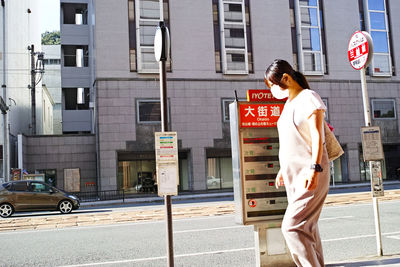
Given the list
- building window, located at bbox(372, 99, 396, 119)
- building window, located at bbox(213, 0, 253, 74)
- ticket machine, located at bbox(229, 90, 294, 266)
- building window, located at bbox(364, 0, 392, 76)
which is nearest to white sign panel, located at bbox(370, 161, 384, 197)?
ticket machine, located at bbox(229, 90, 294, 266)

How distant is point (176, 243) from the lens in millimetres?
8398

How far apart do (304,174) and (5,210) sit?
56.0 ft

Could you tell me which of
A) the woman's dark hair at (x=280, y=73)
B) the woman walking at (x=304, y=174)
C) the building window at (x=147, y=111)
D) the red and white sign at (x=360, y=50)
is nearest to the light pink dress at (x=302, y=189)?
the woman walking at (x=304, y=174)

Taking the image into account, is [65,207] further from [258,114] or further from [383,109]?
[383,109]

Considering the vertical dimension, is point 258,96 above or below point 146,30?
below

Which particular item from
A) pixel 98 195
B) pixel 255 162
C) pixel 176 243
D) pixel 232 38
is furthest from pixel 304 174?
pixel 232 38

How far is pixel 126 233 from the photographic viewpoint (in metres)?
9.77

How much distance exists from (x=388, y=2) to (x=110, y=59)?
76.0ft

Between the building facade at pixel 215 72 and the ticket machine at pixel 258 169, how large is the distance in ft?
77.7

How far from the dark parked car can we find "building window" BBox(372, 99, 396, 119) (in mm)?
24934

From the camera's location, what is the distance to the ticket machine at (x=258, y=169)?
→ 17.1ft

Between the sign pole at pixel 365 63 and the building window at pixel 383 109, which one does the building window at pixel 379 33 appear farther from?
A: the sign pole at pixel 365 63

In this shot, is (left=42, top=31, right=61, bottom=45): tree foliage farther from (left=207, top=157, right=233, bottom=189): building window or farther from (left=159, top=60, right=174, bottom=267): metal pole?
(left=159, top=60, right=174, bottom=267): metal pole

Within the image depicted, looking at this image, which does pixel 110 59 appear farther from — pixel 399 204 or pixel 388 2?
pixel 388 2
